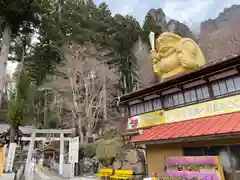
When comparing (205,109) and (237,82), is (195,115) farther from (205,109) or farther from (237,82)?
(237,82)

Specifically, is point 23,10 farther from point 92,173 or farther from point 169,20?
point 169,20

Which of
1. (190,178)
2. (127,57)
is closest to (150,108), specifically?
(190,178)

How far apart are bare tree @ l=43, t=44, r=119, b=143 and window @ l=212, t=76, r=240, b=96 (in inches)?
524

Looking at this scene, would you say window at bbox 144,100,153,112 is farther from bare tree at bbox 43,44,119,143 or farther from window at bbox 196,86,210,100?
bare tree at bbox 43,44,119,143

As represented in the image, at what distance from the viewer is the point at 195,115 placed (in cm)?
837

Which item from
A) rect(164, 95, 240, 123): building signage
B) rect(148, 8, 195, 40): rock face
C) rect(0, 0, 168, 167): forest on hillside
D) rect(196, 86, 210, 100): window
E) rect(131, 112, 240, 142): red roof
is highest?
rect(148, 8, 195, 40): rock face

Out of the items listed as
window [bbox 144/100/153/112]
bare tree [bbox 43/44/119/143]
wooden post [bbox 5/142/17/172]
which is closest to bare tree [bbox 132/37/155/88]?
bare tree [bbox 43/44/119/143]

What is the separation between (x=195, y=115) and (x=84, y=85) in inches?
577

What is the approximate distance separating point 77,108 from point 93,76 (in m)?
4.65

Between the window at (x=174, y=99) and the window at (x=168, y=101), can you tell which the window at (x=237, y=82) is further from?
the window at (x=168, y=101)

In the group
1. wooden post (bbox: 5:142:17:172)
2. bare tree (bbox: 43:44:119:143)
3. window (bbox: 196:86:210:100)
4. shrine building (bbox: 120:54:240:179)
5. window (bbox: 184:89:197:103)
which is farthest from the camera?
bare tree (bbox: 43:44:119:143)

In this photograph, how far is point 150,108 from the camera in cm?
1041

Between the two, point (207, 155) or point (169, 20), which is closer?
point (207, 155)

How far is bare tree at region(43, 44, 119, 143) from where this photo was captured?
64.2ft
